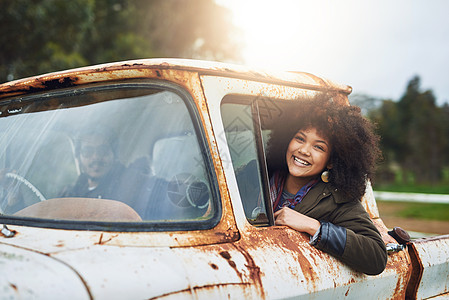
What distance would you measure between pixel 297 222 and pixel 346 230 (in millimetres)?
215

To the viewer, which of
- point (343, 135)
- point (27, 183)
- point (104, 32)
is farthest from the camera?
point (104, 32)

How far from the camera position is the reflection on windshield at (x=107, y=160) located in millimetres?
1831

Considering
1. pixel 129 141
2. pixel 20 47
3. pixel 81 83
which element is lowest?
pixel 129 141

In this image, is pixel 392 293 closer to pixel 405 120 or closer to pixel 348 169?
A: pixel 348 169

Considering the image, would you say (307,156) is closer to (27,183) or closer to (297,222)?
(297,222)

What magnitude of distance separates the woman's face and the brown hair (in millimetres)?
31

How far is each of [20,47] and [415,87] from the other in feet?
120

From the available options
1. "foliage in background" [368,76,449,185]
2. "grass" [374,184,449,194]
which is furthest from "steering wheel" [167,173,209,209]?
"foliage in background" [368,76,449,185]

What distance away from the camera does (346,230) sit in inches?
82.1

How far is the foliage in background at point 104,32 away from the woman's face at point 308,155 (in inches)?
430

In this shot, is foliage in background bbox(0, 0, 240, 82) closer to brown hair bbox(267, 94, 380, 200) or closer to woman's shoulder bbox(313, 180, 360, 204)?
brown hair bbox(267, 94, 380, 200)

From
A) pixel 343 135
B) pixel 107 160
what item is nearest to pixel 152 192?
pixel 107 160

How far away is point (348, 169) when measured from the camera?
2459 millimetres

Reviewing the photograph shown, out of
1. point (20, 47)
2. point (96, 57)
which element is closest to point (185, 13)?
point (96, 57)
